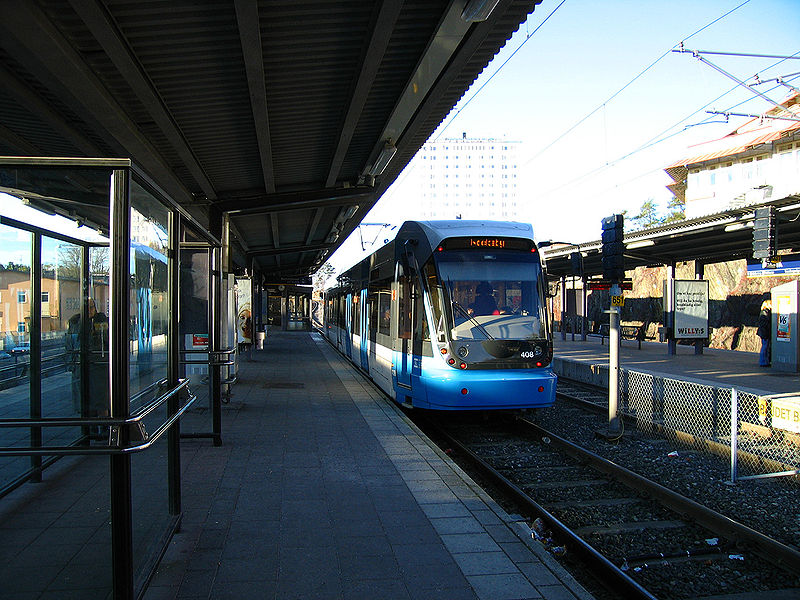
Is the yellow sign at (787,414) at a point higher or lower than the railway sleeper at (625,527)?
higher

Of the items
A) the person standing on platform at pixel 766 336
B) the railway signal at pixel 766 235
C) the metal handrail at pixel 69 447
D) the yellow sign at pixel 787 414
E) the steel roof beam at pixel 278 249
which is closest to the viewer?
the metal handrail at pixel 69 447

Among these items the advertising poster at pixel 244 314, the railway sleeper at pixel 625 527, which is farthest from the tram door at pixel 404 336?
the advertising poster at pixel 244 314

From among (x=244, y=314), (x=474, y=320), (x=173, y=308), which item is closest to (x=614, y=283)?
(x=474, y=320)

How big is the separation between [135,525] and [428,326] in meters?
5.89

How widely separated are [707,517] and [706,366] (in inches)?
525

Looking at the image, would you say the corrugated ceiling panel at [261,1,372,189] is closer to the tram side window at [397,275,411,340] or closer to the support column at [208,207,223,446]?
the support column at [208,207,223,446]

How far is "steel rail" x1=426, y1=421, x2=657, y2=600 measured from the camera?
4352mm

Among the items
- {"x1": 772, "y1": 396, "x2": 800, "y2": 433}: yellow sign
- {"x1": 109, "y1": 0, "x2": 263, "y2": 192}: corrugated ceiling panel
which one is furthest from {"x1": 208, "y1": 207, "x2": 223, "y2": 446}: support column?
{"x1": 772, "y1": 396, "x2": 800, "y2": 433}: yellow sign

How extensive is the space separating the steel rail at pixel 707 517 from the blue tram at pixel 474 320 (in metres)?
1.44

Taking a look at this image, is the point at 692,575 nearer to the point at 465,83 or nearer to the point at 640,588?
the point at 640,588

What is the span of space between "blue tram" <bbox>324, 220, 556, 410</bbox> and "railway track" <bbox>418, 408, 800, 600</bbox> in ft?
3.43

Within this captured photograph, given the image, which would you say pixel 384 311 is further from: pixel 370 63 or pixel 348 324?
pixel 348 324

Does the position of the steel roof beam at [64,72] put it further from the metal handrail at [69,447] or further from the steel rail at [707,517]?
the steel rail at [707,517]

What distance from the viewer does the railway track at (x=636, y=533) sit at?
463 cm
